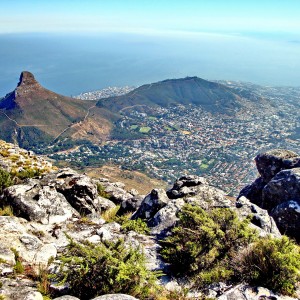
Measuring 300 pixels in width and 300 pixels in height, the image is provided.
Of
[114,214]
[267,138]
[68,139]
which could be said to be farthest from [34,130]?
[114,214]

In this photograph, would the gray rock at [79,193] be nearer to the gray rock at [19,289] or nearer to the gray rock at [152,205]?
the gray rock at [152,205]

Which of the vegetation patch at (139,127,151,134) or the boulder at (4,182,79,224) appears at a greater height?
the boulder at (4,182,79,224)

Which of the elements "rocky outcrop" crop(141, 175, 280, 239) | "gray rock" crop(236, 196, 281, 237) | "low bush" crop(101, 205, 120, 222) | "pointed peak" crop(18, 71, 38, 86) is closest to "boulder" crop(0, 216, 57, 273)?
"rocky outcrop" crop(141, 175, 280, 239)

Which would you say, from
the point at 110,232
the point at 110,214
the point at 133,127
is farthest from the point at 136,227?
the point at 133,127

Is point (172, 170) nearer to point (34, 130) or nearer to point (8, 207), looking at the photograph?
point (34, 130)

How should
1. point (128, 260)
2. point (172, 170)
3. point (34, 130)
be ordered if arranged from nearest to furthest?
point (128, 260), point (172, 170), point (34, 130)

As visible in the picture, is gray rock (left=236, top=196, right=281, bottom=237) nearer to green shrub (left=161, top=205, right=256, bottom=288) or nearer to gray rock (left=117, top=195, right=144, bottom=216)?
green shrub (left=161, top=205, right=256, bottom=288)
